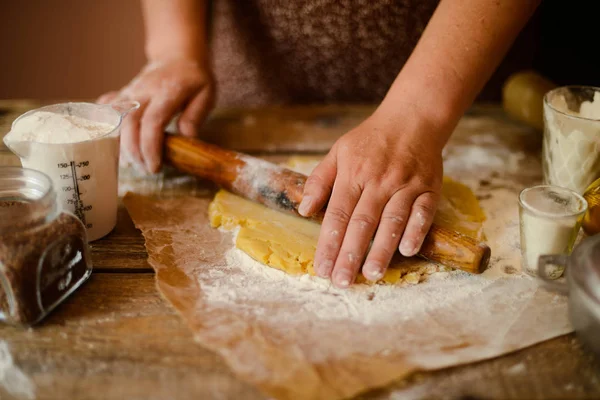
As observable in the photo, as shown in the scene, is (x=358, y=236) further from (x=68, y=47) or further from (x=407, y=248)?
Answer: (x=68, y=47)

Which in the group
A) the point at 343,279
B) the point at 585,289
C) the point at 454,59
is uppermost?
the point at 454,59

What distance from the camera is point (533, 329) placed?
0.80m

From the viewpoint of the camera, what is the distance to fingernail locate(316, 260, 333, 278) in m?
0.87

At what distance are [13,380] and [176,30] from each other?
918 millimetres

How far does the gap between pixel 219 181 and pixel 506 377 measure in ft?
2.17

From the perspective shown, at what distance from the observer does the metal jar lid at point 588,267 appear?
2.27ft

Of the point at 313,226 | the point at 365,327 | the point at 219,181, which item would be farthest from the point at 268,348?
the point at 219,181

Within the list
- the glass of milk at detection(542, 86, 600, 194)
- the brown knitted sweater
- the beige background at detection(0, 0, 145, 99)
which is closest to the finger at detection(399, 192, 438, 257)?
the glass of milk at detection(542, 86, 600, 194)

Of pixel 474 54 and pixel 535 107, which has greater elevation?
pixel 474 54

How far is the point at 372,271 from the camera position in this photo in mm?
854

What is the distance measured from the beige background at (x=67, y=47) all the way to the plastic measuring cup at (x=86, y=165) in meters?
1.38

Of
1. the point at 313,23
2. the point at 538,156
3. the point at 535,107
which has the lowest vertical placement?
the point at 538,156

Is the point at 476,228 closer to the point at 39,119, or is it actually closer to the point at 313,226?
the point at 313,226

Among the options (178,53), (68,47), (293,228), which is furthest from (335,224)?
(68,47)
